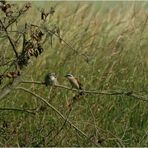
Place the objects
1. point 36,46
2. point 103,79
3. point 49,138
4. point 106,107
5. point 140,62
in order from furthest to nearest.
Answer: point 140,62
point 103,79
point 106,107
point 49,138
point 36,46

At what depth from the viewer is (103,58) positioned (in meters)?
4.09

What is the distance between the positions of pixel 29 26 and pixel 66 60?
1714mm

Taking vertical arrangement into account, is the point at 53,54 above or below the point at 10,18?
below

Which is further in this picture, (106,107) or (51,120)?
(106,107)

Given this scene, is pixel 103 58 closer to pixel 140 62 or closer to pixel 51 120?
pixel 140 62

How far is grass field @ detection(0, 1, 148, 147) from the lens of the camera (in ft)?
9.62

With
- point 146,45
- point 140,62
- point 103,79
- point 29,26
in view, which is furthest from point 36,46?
point 146,45

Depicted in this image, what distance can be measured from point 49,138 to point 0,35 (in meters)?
0.75

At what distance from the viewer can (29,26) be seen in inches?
87.0

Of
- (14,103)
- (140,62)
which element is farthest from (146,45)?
(14,103)

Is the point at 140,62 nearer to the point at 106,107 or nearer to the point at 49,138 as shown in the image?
the point at 106,107

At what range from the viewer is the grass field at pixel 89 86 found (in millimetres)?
2932

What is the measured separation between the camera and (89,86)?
3697 mm

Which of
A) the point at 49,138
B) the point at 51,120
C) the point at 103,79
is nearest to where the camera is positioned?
the point at 49,138
